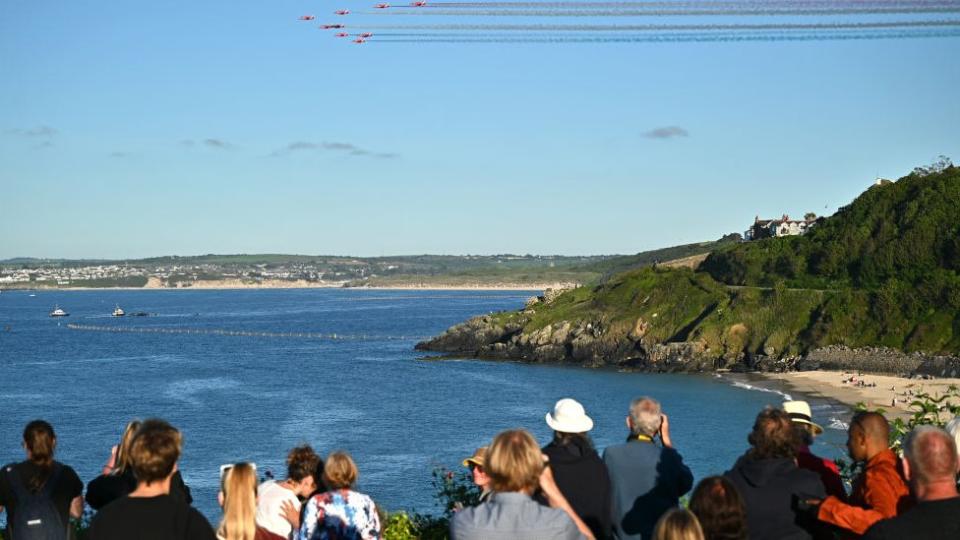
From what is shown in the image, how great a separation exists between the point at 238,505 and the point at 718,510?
254 cm

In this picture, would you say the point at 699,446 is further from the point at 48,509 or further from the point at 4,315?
the point at 4,315

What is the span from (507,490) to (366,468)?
33.9m

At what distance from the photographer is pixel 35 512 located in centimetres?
742

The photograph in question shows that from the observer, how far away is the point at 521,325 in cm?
9544

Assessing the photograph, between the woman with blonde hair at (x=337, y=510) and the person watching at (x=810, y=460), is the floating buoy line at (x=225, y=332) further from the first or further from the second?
the woman with blonde hair at (x=337, y=510)

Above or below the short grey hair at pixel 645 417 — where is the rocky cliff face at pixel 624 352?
below

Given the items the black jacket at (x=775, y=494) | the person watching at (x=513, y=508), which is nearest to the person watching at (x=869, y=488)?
the black jacket at (x=775, y=494)

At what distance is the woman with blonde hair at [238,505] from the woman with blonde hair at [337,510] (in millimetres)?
641

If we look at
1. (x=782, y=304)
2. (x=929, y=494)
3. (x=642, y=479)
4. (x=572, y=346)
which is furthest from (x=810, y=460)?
(x=572, y=346)

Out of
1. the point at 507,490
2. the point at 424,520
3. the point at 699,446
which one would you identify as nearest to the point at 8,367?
the point at 699,446

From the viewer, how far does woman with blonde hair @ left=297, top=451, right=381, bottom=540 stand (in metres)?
6.96

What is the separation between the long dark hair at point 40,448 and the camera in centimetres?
738

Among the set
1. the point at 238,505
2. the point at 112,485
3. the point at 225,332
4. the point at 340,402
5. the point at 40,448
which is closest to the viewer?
the point at 238,505

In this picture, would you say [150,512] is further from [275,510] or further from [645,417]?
[645,417]
